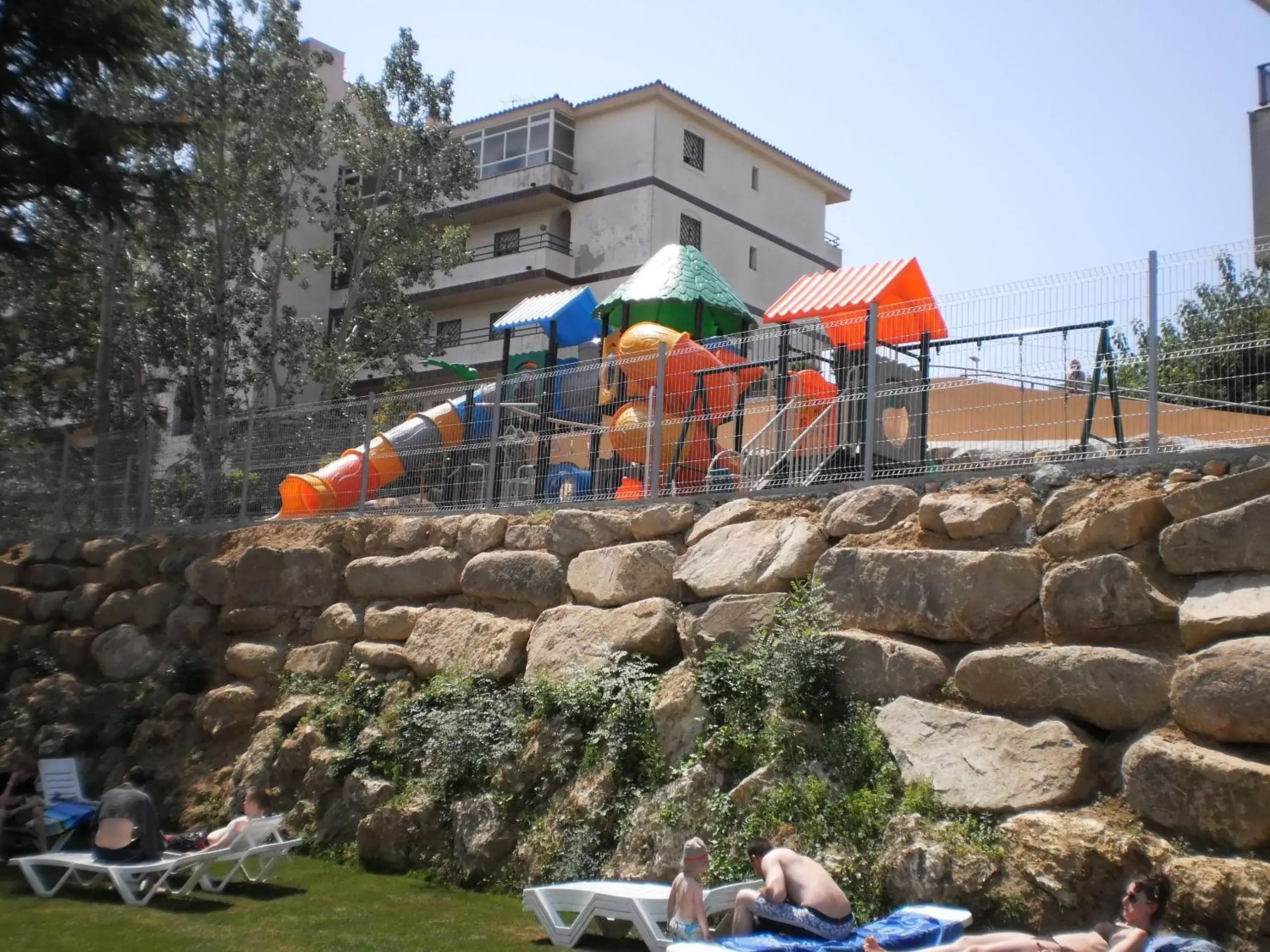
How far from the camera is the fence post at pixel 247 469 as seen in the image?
16.2 metres

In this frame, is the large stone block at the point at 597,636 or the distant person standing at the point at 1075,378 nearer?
the distant person standing at the point at 1075,378

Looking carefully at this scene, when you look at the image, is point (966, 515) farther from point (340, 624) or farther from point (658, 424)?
point (340, 624)

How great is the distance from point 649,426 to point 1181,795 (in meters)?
6.25

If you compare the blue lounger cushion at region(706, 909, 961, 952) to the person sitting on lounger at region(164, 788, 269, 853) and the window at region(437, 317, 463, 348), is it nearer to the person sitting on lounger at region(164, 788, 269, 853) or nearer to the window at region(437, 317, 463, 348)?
the person sitting on lounger at region(164, 788, 269, 853)

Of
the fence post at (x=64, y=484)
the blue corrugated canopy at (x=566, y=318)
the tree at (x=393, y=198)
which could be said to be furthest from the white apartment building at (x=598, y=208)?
the fence post at (x=64, y=484)

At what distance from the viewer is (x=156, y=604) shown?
623 inches

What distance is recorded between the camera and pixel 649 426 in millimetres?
12312

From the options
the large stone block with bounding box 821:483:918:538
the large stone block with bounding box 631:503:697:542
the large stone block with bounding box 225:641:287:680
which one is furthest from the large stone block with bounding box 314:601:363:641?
the large stone block with bounding box 821:483:918:538

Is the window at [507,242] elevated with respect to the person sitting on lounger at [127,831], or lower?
elevated

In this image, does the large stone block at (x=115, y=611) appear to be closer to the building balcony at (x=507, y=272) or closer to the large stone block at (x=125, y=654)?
the large stone block at (x=125, y=654)

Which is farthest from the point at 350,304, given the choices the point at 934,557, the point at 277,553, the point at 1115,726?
the point at 1115,726

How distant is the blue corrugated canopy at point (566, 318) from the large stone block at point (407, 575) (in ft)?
16.1

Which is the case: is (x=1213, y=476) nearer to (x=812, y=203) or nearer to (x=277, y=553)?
(x=277, y=553)

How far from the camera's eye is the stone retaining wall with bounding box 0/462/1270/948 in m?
7.59
